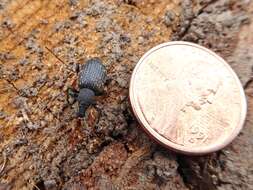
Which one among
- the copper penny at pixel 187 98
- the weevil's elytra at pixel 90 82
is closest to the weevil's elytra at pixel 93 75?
the weevil's elytra at pixel 90 82

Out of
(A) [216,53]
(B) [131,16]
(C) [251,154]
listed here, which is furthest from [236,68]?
(B) [131,16]

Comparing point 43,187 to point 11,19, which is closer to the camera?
point 43,187

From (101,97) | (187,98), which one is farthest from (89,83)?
(187,98)

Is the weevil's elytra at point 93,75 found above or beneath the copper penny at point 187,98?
above

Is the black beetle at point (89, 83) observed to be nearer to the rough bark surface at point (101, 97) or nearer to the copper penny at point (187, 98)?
the rough bark surface at point (101, 97)

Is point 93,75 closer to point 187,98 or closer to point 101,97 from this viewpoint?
point 101,97

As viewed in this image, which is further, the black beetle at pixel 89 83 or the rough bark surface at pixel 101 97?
the black beetle at pixel 89 83

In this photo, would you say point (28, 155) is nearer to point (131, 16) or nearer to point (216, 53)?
point (131, 16)
